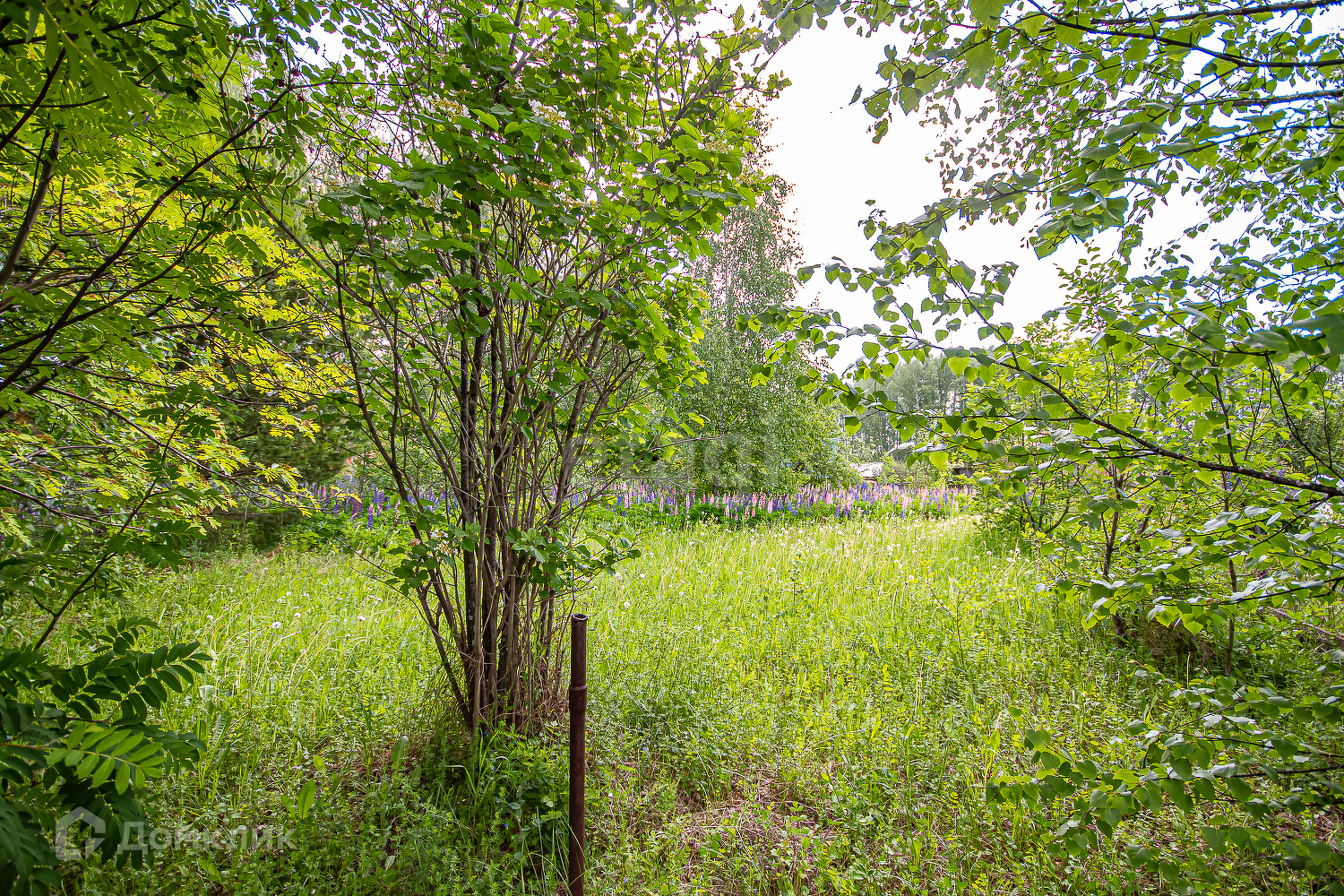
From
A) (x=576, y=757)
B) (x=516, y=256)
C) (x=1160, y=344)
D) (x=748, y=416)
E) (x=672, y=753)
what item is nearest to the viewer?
(x=1160, y=344)

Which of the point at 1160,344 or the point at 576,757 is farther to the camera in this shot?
the point at 576,757

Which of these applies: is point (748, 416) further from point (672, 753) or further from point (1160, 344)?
point (1160, 344)

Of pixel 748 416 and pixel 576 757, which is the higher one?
pixel 748 416

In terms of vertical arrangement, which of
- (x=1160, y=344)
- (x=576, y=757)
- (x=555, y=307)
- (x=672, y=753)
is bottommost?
(x=672, y=753)

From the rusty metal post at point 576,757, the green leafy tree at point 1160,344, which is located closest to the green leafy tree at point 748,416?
the rusty metal post at point 576,757

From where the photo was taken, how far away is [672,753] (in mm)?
2617

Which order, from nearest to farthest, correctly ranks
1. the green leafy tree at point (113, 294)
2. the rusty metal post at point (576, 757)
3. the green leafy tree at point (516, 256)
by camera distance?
the green leafy tree at point (113, 294)
the green leafy tree at point (516, 256)
the rusty metal post at point (576, 757)

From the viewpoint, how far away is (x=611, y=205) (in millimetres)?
1659

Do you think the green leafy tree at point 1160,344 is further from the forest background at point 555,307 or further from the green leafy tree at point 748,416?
the green leafy tree at point 748,416

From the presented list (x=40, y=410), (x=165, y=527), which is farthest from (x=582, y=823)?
(x=40, y=410)

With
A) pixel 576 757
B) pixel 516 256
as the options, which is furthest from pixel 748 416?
pixel 576 757

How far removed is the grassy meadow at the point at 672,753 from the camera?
1936 millimetres

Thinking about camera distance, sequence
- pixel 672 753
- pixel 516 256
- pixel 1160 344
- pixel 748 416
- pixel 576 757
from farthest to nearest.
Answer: pixel 748 416 → pixel 672 753 → pixel 516 256 → pixel 576 757 → pixel 1160 344

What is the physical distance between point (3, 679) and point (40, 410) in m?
1.92
